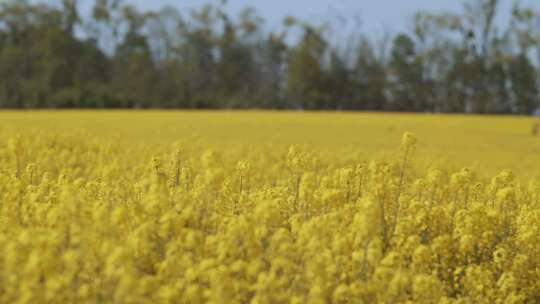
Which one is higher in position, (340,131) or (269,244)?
(269,244)

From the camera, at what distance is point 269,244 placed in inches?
195

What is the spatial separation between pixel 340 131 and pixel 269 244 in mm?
20744

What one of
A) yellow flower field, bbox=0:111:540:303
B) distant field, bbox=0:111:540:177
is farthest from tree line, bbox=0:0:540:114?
yellow flower field, bbox=0:111:540:303

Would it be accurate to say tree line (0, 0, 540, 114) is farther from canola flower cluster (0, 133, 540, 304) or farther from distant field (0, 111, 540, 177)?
canola flower cluster (0, 133, 540, 304)

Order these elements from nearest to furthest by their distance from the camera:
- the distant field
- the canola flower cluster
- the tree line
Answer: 1. the canola flower cluster
2. the distant field
3. the tree line

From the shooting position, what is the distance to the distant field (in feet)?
65.7

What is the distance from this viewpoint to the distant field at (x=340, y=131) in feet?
65.7

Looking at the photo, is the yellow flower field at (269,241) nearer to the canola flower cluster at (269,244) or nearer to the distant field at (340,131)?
the canola flower cluster at (269,244)

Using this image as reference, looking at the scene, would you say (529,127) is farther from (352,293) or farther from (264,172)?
(352,293)

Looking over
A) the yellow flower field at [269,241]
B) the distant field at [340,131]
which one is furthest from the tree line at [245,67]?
the yellow flower field at [269,241]

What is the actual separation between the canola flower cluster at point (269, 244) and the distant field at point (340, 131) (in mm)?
11696

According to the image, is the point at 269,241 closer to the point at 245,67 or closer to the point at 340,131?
the point at 340,131

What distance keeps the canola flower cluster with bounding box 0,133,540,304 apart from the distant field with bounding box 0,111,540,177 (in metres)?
11.7

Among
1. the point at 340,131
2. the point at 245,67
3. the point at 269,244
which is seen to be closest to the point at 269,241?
the point at 269,244
